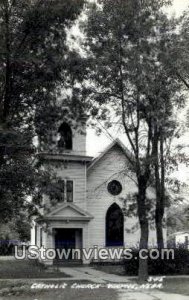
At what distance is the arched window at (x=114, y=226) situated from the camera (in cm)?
3672

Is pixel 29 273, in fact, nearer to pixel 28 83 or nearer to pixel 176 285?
pixel 176 285

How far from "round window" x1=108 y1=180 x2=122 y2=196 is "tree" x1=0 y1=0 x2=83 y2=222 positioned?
11053 mm

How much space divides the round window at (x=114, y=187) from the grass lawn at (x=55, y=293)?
1540 centimetres

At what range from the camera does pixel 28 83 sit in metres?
25.5

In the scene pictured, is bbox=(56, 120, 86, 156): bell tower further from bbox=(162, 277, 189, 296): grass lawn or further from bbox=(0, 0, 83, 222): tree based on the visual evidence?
bbox=(162, 277, 189, 296): grass lawn

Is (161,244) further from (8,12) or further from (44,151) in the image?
(8,12)

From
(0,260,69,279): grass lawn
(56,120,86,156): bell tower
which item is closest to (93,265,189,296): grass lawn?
(0,260,69,279): grass lawn

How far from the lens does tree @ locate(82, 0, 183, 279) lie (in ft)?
79.0

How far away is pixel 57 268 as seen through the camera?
31.8 meters

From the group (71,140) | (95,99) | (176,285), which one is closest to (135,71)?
(95,99)

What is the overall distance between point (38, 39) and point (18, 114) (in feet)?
12.2

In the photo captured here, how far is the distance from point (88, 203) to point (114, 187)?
2.27 metres

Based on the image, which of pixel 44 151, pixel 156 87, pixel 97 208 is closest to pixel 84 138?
pixel 97 208

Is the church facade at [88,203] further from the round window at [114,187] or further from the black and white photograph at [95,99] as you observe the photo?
the black and white photograph at [95,99]
